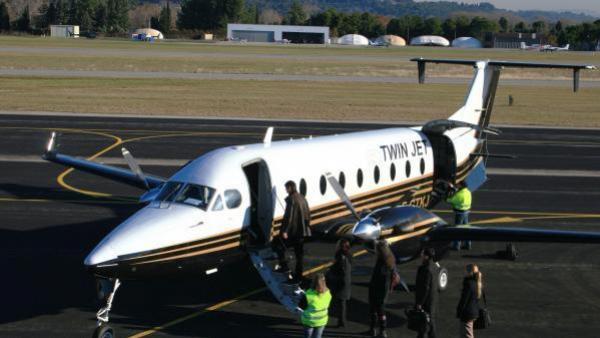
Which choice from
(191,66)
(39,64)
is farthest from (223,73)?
(39,64)

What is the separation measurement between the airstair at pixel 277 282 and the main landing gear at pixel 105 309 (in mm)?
3309

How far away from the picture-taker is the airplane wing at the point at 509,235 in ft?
57.7

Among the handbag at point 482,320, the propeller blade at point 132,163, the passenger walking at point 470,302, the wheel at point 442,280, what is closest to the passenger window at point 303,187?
the wheel at point 442,280

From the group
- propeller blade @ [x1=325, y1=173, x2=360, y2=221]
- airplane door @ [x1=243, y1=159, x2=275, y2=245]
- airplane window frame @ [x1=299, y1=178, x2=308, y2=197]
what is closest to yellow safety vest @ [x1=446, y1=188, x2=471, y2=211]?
propeller blade @ [x1=325, y1=173, x2=360, y2=221]

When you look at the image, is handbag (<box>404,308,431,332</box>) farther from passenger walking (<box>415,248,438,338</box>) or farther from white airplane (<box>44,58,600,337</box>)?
white airplane (<box>44,58,600,337</box>)

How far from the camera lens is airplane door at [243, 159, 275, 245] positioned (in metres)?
18.1

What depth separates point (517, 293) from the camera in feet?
63.6

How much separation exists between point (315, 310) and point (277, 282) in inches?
99.0

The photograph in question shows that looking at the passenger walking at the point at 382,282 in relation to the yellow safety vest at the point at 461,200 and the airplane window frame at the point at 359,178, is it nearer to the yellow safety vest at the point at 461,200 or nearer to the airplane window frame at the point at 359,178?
the airplane window frame at the point at 359,178

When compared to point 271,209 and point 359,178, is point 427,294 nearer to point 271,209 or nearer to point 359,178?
point 271,209

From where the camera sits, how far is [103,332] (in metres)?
15.0

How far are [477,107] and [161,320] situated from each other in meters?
15.1

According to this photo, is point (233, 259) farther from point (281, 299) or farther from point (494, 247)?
point (494, 247)

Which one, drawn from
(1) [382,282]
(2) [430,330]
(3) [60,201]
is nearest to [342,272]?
(1) [382,282]
